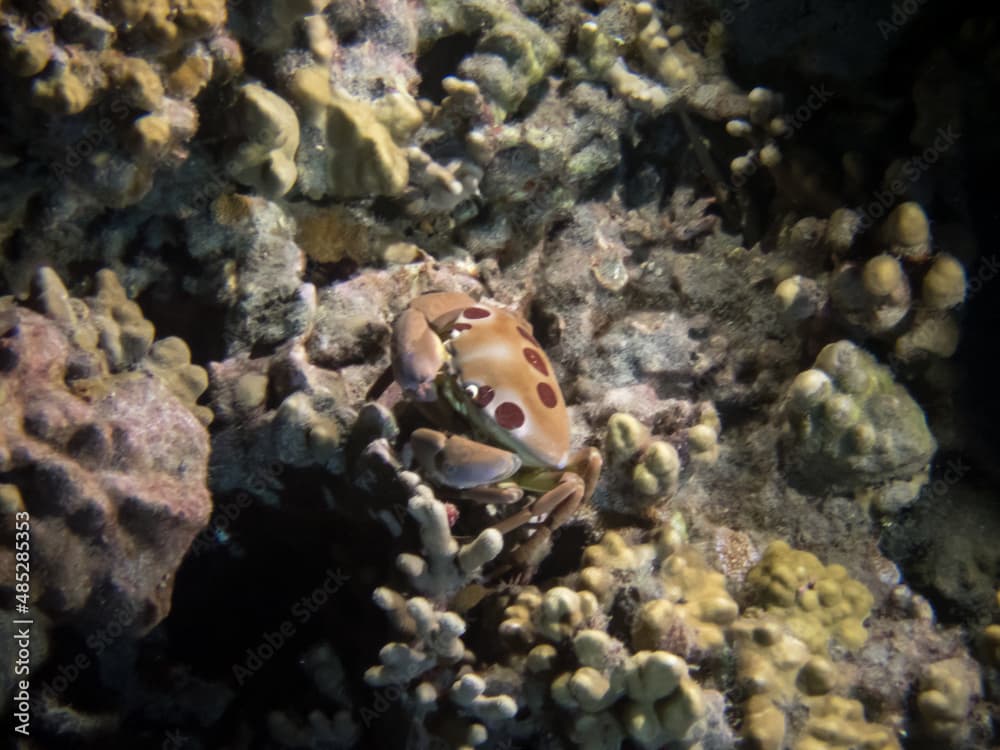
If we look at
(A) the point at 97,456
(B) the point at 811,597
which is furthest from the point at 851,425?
(A) the point at 97,456

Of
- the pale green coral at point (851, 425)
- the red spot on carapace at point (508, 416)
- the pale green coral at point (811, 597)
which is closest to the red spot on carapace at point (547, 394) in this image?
the red spot on carapace at point (508, 416)

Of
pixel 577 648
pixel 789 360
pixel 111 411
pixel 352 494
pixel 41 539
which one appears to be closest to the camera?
pixel 41 539

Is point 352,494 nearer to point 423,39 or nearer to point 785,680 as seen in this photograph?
point 785,680

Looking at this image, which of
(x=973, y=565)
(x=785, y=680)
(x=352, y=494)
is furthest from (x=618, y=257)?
(x=973, y=565)

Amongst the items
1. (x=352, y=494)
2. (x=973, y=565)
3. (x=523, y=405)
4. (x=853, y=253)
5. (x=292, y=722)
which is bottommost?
(x=292, y=722)

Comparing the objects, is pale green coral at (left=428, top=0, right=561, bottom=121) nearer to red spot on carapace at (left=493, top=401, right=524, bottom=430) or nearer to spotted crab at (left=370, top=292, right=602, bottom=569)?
spotted crab at (left=370, top=292, right=602, bottom=569)

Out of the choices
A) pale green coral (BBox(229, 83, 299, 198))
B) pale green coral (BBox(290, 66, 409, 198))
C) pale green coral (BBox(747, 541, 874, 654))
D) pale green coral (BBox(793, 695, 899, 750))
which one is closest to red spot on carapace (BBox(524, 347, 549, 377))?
pale green coral (BBox(290, 66, 409, 198))
